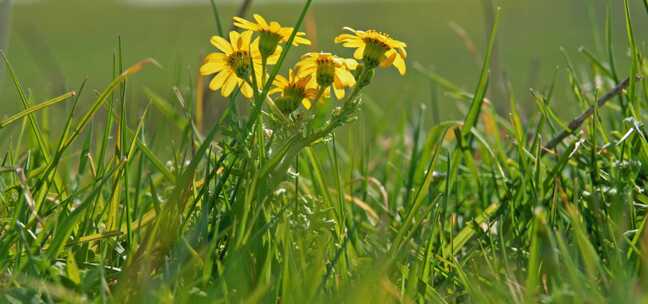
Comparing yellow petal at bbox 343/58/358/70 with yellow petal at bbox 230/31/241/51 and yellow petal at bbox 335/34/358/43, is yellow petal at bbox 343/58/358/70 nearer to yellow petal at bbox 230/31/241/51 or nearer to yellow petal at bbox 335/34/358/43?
yellow petal at bbox 335/34/358/43

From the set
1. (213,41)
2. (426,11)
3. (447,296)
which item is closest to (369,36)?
(213,41)

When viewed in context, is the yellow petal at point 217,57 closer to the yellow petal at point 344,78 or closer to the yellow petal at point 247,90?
the yellow petal at point 247,90

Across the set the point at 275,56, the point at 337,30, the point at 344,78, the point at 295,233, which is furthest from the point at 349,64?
the point at 337,30

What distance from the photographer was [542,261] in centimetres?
117

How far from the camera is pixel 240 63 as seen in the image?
3.89 feet

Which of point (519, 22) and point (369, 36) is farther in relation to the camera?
point (519, 22)

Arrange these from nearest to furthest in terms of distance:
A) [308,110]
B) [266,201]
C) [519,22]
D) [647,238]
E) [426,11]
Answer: [647,238], [266,201], [308,110], [519,22], [426,11]

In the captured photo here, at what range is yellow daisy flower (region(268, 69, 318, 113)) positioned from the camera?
1195 mm

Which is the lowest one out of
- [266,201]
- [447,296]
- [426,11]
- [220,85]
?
[426,11]

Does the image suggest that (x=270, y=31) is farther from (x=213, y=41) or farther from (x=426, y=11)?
(x=426, y=11)

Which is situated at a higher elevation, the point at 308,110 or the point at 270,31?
the point at 270,31

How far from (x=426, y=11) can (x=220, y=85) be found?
16853 millimetres

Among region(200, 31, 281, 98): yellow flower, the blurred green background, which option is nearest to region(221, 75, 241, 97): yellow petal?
region(200, 31, 281, 98): yellow flower

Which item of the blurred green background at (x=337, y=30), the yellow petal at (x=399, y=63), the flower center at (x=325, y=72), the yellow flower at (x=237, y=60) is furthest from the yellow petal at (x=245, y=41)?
the blurred green background at (x=337, y=30)
